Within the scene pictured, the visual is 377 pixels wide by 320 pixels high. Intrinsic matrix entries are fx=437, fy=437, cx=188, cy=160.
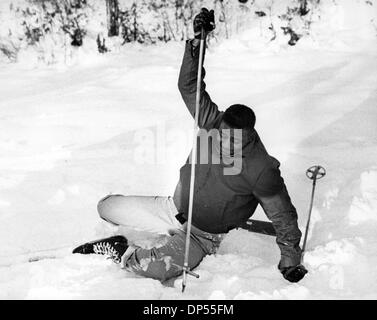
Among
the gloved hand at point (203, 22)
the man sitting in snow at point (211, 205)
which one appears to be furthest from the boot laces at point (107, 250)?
the gloved hand at point (203, 22)

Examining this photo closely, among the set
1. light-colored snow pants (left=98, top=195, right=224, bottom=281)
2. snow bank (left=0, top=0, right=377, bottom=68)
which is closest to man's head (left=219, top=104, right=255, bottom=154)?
light-colored snow pants (left=98, top=195, right=224, bottom=281)

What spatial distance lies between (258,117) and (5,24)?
6.56 m

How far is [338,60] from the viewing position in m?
7.67

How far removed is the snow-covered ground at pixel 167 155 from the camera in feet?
9.55

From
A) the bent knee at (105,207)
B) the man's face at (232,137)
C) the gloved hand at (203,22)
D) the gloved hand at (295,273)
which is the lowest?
the gloved hand at (295,273)

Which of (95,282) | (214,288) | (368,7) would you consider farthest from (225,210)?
(368,7)

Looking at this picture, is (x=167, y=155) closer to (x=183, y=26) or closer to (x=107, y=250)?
(x=107, y=250)

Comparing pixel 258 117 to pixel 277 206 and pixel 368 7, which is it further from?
pixel 368 7

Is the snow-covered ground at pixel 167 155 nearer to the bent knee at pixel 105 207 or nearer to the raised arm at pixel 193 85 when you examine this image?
the bent knee at pixel 105 207

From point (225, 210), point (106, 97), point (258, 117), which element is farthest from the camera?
point (106, 97)

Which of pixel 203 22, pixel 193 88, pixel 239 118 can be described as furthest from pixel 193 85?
pixel 239 118

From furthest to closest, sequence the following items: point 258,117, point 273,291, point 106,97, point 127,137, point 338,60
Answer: point 338,60 → point 106,97 → point 258,117 → point 127,137 → point 273,291

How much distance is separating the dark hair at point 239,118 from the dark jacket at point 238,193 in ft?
0.38
